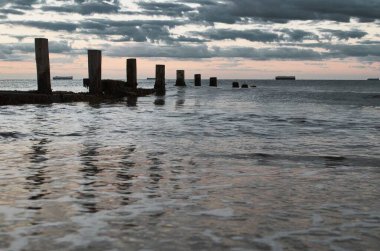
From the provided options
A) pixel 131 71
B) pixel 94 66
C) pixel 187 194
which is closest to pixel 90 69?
pixel 94 66

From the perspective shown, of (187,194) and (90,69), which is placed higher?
(90,69)

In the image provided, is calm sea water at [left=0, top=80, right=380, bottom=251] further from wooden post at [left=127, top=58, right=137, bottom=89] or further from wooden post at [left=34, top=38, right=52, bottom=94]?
wooden post at [left=127, top=58, right=137, bottom=89]

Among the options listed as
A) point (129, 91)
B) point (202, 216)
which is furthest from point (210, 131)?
point (129, 91)

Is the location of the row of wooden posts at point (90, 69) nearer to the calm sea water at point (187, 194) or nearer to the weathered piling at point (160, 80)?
the weathered piling at point (160, 80)

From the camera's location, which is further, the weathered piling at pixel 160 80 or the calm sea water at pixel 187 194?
the weathered piling at pixel 160 80

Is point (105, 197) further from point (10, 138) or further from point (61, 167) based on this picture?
point (10, 138)

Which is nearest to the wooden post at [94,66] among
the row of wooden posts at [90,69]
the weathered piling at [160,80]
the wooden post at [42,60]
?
the row of wooden posts at [90,69]

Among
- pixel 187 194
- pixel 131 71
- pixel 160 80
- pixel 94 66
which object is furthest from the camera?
pixel 160 80

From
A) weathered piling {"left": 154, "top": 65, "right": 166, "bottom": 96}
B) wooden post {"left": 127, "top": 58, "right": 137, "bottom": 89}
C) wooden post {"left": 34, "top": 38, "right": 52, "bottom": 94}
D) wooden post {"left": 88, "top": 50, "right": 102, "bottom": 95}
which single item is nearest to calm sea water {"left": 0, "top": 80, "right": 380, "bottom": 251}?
wooden post {"left": 34, "top": 38, "right": 52, "bottom": 94}

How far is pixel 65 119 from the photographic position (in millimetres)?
13859

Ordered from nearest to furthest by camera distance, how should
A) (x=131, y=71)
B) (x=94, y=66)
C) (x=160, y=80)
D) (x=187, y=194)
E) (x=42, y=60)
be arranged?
(x=187, y=194) → (x=42, y=60) → (x=94, y=66) → (x=131, y=71) → (x=160, y=80)

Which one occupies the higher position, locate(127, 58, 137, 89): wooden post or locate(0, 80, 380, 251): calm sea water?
locate(127, 58, 137, 89): wooden post

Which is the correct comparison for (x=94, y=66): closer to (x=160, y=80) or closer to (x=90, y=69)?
(x=90, y=69)

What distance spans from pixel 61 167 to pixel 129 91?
23422mm
